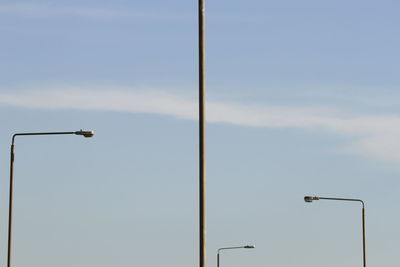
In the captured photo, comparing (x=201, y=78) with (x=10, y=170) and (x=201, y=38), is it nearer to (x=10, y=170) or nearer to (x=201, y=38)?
(x=201, y=38)

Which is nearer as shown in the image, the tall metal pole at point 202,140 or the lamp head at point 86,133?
the tall metal pole at point 202,140

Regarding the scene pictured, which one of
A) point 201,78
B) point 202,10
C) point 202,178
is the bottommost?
point 202,178

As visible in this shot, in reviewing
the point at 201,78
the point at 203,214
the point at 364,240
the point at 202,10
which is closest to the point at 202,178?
the point at 203,214

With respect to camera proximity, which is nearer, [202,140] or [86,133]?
[202,140]

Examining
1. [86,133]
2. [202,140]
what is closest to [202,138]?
[202,140]

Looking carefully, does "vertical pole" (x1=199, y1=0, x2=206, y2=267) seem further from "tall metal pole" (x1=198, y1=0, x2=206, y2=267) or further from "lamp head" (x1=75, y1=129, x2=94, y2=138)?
"lamp head" (x1=75, y1=129, x2=94, y2=138)

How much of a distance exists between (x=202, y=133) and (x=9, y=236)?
19144 millimetres

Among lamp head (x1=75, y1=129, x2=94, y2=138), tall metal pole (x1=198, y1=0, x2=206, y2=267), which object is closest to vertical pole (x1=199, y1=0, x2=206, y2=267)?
tall metal pole (x1=198, y1=0, x2=206, y2=267)

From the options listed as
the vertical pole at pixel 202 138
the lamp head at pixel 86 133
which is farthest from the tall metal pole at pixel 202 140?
the lamp head at pixel 86 133

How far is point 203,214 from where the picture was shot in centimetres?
2881

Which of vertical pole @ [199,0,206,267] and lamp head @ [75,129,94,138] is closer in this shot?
vertical pole @ [199,0,206,267]

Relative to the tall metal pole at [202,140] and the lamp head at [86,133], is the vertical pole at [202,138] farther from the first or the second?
the lamp head at [86,133]

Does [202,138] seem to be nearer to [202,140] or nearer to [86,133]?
[202,140]

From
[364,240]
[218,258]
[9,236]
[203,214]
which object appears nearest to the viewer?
[203,214]
